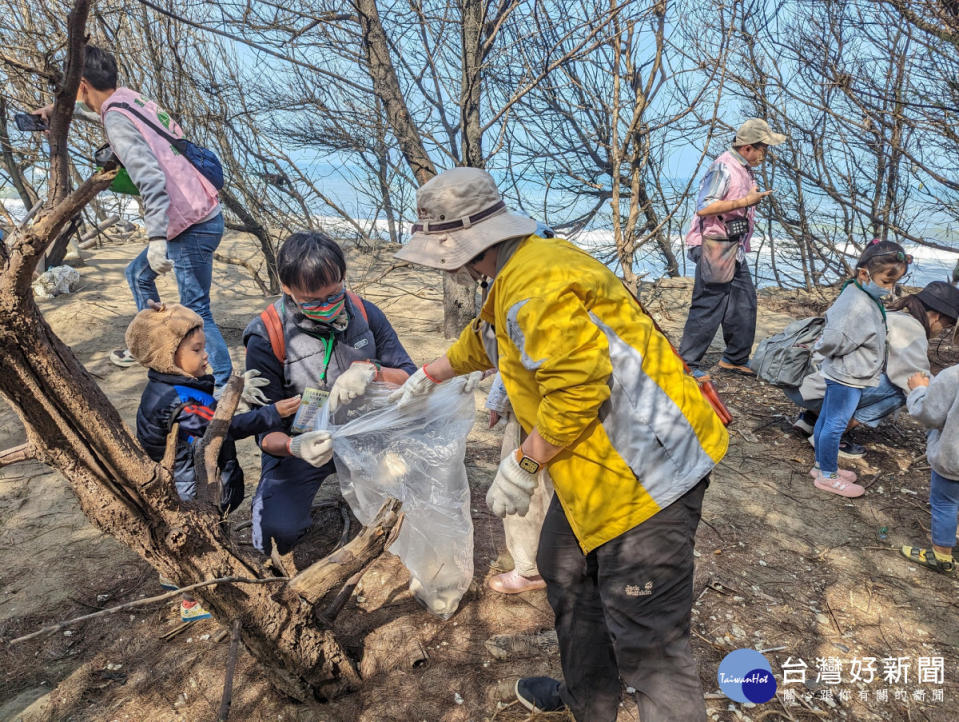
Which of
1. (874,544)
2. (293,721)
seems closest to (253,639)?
(293,721)

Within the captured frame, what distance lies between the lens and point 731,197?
418 centimetres

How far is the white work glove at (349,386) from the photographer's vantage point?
7.50ft

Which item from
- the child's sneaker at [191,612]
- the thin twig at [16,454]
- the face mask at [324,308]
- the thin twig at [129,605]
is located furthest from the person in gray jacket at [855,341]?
the thin twig at [16,454]

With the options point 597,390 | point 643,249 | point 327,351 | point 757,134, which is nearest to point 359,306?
point 327,351

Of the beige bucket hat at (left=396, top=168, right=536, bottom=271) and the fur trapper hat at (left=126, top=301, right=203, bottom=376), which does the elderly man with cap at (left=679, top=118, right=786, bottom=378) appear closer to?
the beige bucket hat at (left=396, top=168, right=536, bottom=271)

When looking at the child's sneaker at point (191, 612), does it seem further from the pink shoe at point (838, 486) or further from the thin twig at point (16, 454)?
the pink shoe at point (838, 486)

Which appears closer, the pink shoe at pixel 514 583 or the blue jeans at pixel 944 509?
the pink shoe at pixel 514 583

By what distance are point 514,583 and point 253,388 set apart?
1265mm

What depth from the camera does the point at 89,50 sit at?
9.64ft

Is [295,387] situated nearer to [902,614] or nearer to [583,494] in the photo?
[583,494]

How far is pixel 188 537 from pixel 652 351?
4.17ft

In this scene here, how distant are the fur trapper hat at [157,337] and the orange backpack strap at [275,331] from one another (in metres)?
0.32

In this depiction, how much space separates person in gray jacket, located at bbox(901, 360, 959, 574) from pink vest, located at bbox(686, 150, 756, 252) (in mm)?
1846

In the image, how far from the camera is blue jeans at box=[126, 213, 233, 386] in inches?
136
